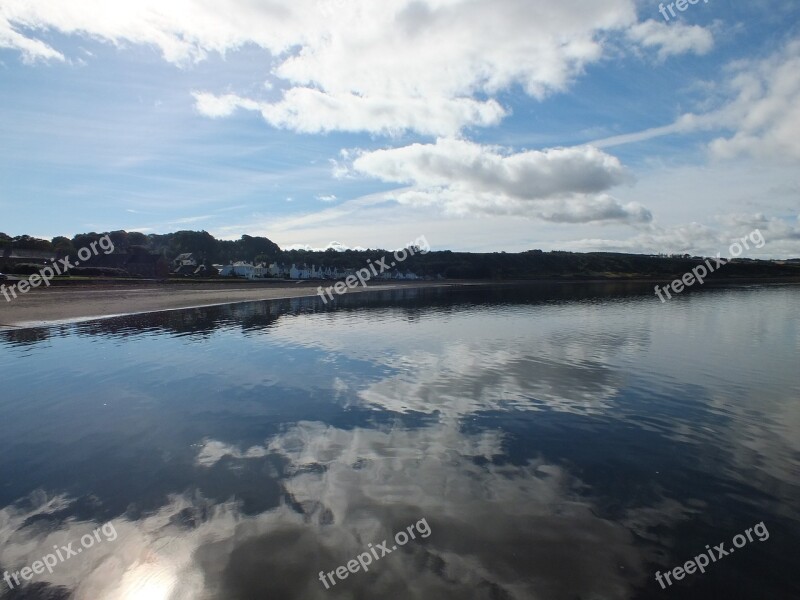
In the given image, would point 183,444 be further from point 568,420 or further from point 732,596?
point 732,596

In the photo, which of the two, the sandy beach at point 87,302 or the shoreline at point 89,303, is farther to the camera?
the sandy beach at point 87,302

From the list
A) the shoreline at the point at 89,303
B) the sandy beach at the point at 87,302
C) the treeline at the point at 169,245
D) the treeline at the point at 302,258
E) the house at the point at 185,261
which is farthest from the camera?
the treeline at the point at 302,258

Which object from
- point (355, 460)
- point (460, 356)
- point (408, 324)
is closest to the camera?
point (355, 460)

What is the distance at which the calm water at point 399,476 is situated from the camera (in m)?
7.37

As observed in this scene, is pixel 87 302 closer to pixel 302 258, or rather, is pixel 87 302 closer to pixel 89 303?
pixel 89 303

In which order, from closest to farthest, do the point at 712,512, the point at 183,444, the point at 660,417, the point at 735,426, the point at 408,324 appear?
the point at 712,512
the point at 183,444
the point at 735,426
the point at 660,417
the point at 408,324

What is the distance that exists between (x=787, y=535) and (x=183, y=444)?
13557 millimetres

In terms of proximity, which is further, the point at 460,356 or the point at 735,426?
the point at 460,356

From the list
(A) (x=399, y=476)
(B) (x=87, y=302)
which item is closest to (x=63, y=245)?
(B) (x=87, y=302)

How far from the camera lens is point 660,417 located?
14531 mm

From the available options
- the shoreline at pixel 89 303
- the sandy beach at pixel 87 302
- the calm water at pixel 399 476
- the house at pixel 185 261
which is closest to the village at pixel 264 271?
the house at pixel 185 261

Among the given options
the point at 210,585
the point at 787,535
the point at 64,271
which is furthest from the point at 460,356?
the point at 64,271

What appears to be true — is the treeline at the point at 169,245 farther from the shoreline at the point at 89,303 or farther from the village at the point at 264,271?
the shoreline at the point at 89,303

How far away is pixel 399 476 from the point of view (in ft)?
34.8
